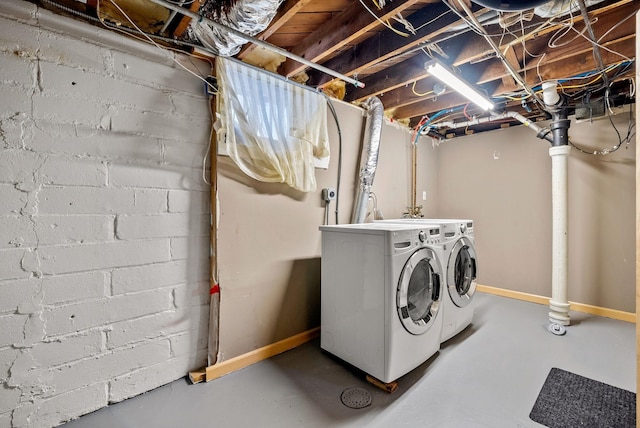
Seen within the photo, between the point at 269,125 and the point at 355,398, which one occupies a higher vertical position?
the point at 269,125

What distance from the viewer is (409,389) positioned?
177 centimetres

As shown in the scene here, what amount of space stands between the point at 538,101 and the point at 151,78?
3314mm

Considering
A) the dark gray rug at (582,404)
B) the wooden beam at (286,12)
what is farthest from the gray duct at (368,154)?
the dark gray rug at (582,404)

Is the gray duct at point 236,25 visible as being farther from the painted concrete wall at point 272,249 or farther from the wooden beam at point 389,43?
the wooden beam at point 389,43

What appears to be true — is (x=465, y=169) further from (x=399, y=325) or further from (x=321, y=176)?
(x=399, y=325)

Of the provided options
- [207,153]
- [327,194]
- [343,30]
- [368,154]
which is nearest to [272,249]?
[327,194]

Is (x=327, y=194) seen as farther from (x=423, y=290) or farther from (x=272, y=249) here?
(x=423, y=290)

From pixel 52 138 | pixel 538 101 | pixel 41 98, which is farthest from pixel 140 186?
pixel 538 101

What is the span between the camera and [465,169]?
3932 mm

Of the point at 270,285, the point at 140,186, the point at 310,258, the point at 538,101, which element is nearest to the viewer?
the point at 140,186

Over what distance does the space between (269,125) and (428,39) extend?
1.21 m

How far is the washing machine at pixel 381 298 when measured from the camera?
172 cm

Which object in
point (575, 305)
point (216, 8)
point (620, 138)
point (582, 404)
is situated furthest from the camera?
point (575, 305)

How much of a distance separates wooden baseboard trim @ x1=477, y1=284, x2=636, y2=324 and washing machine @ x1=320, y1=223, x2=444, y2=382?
209 cm
